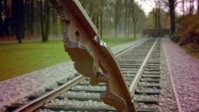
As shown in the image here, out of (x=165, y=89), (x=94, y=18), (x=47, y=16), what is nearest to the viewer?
(x=165, y=89)

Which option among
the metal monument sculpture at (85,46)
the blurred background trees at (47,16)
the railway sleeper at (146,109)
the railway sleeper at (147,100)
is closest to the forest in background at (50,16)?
the blurred background trees at (47,16)

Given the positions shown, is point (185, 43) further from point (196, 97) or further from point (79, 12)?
point (79, 12)

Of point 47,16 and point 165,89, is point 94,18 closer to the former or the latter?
point 47,16

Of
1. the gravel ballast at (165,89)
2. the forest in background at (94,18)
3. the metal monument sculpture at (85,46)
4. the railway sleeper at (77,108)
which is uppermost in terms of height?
the forest in background at (94,18)

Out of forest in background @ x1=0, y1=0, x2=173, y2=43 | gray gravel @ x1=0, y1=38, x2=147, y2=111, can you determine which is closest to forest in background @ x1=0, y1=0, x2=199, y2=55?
forest in background @ x1=0, y1=0, x2=173, y2=43

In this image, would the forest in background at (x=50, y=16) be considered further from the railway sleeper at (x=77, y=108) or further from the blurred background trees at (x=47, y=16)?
the railway sleeper at (x=77, y=108)

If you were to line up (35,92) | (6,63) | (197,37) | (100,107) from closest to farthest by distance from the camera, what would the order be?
1. (100,107)
2. (35,92)
3. (6,63)
4. (197,37)

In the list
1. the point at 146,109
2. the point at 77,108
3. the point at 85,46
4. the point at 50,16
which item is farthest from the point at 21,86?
the point at 50,16

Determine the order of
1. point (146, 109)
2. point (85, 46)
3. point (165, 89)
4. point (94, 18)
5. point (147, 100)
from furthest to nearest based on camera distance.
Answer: point (94, 18)
point (165, 89)
point (147, 100)
point (146, 109)
point (85, 46)

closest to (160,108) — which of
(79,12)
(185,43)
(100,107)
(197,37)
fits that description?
(100,107)
